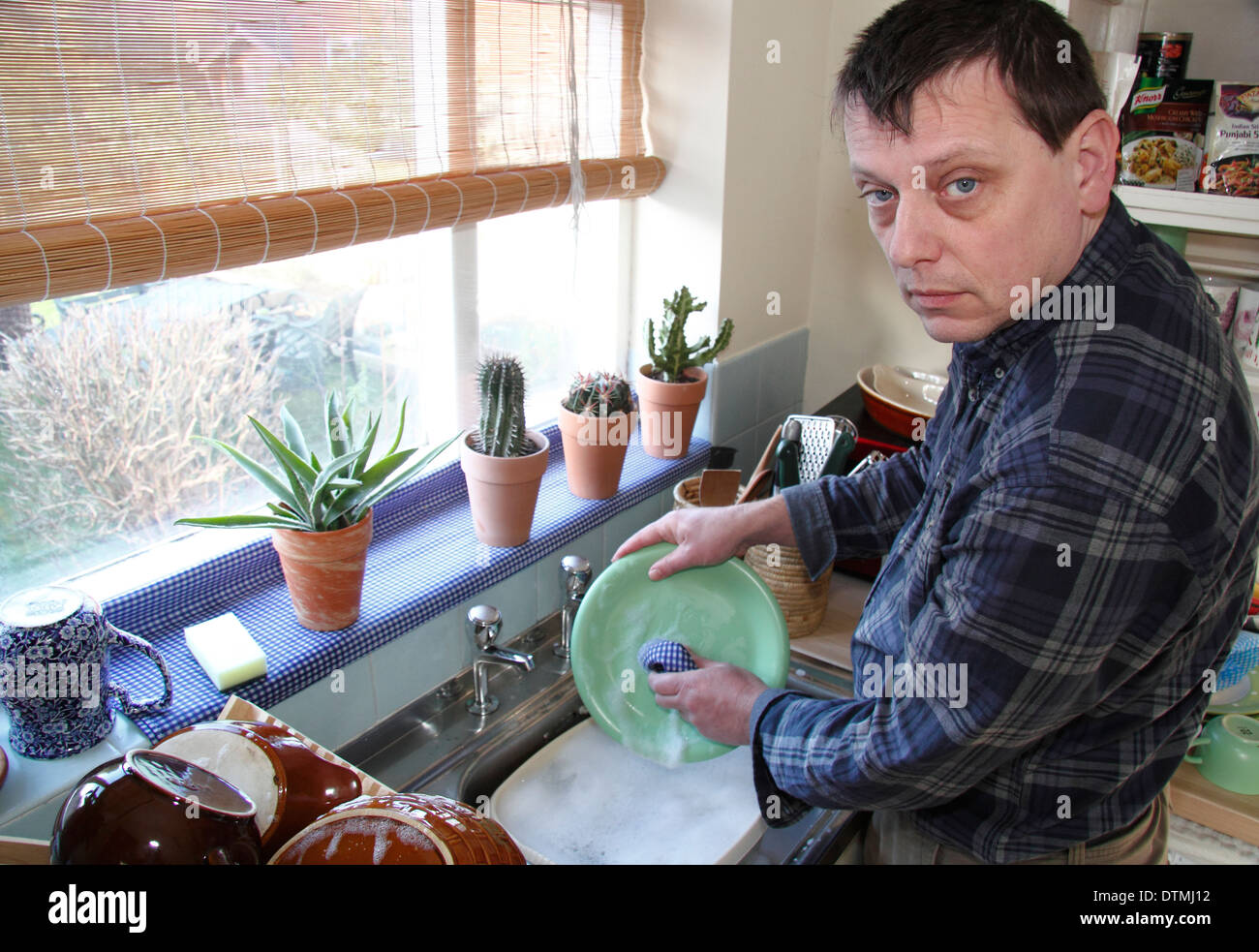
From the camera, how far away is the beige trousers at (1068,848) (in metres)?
0.91

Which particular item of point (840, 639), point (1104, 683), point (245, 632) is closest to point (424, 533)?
point (245, 632)

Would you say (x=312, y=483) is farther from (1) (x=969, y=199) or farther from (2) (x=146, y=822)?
(1) (x=969, y=199)

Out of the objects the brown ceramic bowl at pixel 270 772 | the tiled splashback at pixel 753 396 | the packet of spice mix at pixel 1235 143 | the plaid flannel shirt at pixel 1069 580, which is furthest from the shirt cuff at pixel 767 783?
the packet of spice mix at pixel 1235 143

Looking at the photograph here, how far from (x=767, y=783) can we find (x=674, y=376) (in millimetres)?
846

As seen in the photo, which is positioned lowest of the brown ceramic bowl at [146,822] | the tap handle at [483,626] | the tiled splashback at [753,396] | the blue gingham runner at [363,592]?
the tap handle at [483,626]

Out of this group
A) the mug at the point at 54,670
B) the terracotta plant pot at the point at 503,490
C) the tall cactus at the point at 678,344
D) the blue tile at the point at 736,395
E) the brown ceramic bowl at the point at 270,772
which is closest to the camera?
the brown ceramic bowl at the point at 270,772

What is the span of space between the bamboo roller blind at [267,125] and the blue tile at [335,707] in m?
0.48

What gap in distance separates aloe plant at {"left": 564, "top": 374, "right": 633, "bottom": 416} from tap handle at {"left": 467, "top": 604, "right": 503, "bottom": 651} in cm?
35

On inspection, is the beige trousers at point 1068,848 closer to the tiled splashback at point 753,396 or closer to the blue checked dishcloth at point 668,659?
the blue checked dishcloth at point 668,659

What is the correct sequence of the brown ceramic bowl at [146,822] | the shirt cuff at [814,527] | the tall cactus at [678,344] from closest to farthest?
the brown ceramic bowl at [146,822] → the shirt cuff at [814,527] → the tall cactus at [678,344]

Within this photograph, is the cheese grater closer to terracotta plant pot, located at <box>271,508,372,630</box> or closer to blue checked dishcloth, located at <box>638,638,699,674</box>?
blue checked dishcloth, located at <box>638,638,699,674</box>

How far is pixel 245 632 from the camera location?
1.09 metres

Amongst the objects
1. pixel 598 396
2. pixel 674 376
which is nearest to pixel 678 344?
pixel 674 376
